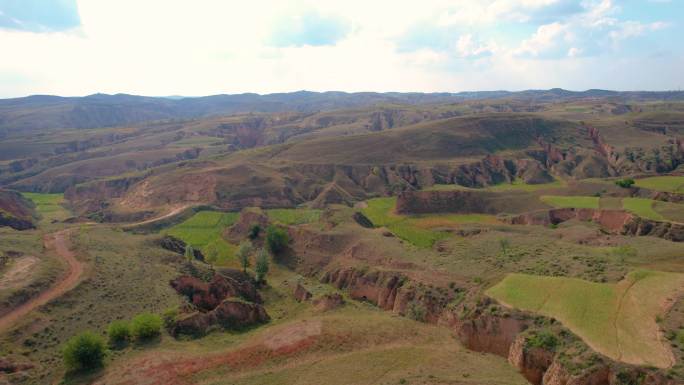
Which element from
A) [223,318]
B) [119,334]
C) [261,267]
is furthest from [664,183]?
[119,334]

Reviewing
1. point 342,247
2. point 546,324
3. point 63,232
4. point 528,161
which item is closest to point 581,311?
point 546,324

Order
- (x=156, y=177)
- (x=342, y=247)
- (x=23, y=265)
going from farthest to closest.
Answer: (x=156, y=177)
(x=342, y=247)
(x=23, y=265)

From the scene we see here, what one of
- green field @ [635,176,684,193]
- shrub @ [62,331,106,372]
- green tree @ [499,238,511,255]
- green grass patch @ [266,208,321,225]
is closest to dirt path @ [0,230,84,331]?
shrub @ [62,331,106,372]

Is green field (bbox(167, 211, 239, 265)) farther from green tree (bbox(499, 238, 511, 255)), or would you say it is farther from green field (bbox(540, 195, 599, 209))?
green field (bbox(540, 195, 599, 209))

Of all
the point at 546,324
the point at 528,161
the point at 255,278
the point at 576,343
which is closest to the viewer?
the point at 576,343

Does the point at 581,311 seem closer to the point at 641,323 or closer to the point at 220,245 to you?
the point at 641,323

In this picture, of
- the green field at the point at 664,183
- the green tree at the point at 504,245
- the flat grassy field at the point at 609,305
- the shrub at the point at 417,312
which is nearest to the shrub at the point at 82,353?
the shrub at the point at 417,312

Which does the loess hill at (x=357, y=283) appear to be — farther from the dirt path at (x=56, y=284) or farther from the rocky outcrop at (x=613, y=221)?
the dirt path at (x=56, y=284)
